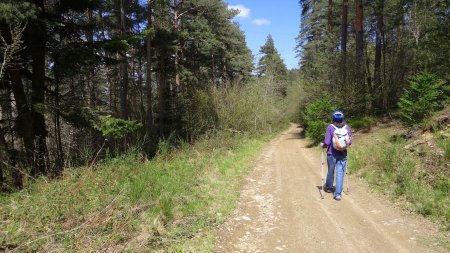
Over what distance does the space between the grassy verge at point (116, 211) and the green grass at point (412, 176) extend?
3608 mm

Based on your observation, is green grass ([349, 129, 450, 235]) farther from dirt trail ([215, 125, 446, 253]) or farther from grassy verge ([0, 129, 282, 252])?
grassy verge ([0, 129, 282, 252])

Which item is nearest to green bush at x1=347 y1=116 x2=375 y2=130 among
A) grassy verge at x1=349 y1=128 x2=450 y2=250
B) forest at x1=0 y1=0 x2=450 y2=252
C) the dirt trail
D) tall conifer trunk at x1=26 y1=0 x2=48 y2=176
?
forest at x1=0 y1=0 x2=450 y2=252

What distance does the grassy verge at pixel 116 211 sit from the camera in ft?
14.7

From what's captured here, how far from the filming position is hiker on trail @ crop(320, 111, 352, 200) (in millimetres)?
7051

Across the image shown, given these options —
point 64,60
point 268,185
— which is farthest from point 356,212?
point 64,60

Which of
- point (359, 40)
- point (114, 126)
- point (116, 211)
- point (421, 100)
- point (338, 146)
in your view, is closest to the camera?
point (116, 211)

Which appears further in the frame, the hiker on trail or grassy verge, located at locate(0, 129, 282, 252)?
the hiker on trail

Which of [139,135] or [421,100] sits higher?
[421,100]

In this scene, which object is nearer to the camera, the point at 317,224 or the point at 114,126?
the point at 317,224

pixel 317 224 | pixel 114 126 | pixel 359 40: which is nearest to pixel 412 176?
pixel 317 224

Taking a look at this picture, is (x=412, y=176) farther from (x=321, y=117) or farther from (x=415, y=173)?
(x=321, y=117)

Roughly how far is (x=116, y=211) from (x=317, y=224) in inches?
136

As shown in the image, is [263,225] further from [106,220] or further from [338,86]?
[338,86]

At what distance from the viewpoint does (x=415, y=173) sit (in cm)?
734
